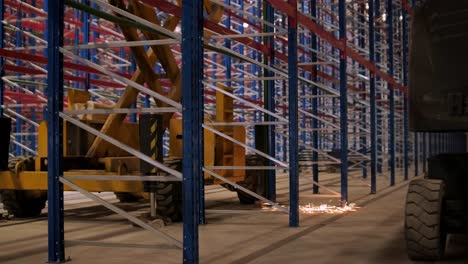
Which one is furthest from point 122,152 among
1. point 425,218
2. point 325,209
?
point 425,218

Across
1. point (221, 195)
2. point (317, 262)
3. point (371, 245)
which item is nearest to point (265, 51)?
point (221, 195)

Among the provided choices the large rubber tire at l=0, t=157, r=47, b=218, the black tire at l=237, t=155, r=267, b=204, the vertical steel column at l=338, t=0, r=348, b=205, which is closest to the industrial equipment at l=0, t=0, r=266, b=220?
the large rubber tire at l=0, t=157, r=47, b=218

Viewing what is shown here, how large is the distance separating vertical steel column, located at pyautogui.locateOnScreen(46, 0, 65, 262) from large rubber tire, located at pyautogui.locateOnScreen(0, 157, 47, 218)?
4.16m

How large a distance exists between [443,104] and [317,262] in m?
1.97

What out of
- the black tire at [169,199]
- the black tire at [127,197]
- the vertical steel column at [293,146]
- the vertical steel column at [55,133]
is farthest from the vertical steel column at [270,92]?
the vertical steel column at [55,133]

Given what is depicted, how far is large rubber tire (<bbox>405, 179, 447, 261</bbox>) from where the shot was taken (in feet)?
19.2

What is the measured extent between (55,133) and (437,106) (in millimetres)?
3732

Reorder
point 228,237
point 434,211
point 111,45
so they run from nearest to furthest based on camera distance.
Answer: point 434,211
point 111,45
point 228,237

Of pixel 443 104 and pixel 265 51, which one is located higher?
pixel 265 51

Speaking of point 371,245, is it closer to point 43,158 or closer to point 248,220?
point 248,220

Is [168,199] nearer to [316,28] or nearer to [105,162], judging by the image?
[105,162]

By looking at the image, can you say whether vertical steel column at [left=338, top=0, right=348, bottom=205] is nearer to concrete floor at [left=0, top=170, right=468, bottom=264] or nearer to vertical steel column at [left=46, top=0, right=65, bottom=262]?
concrete floor at [left=0, top=170, right=468, bottom=264]

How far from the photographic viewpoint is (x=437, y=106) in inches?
235

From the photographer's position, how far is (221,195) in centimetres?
1512
